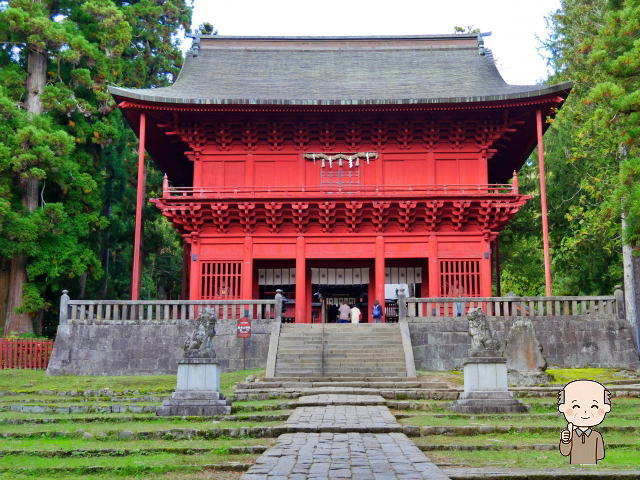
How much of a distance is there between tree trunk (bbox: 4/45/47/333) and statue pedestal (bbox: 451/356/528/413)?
61.2ft

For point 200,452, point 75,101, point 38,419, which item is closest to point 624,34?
point 200,452

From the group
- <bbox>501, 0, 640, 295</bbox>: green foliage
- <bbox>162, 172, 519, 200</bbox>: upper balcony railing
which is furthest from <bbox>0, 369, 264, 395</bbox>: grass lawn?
<bbox>501, 0, 640, 295</bbox>: green foliage

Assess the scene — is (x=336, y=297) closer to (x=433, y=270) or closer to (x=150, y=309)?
(x=433, y=270)

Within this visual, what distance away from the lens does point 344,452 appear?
7711mm

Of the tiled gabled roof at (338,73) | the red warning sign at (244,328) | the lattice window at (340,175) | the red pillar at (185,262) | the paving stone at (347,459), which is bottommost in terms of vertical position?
the paving stone at (347,459)

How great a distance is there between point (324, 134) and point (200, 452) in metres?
17.4

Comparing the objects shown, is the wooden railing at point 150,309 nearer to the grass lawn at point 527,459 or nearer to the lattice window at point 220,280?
the lattice window at point 220,280

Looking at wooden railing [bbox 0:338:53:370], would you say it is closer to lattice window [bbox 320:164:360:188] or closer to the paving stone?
lattice window [bbox 320:164:360:188]

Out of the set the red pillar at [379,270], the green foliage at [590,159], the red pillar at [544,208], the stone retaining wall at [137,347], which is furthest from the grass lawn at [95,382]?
the green foliage at [590,159]

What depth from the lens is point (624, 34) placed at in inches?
668

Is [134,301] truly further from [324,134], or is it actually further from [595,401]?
[595,401]

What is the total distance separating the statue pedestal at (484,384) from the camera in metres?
12.0

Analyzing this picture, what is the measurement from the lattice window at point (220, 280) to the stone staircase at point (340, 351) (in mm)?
4167

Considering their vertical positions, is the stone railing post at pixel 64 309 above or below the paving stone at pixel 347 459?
above
